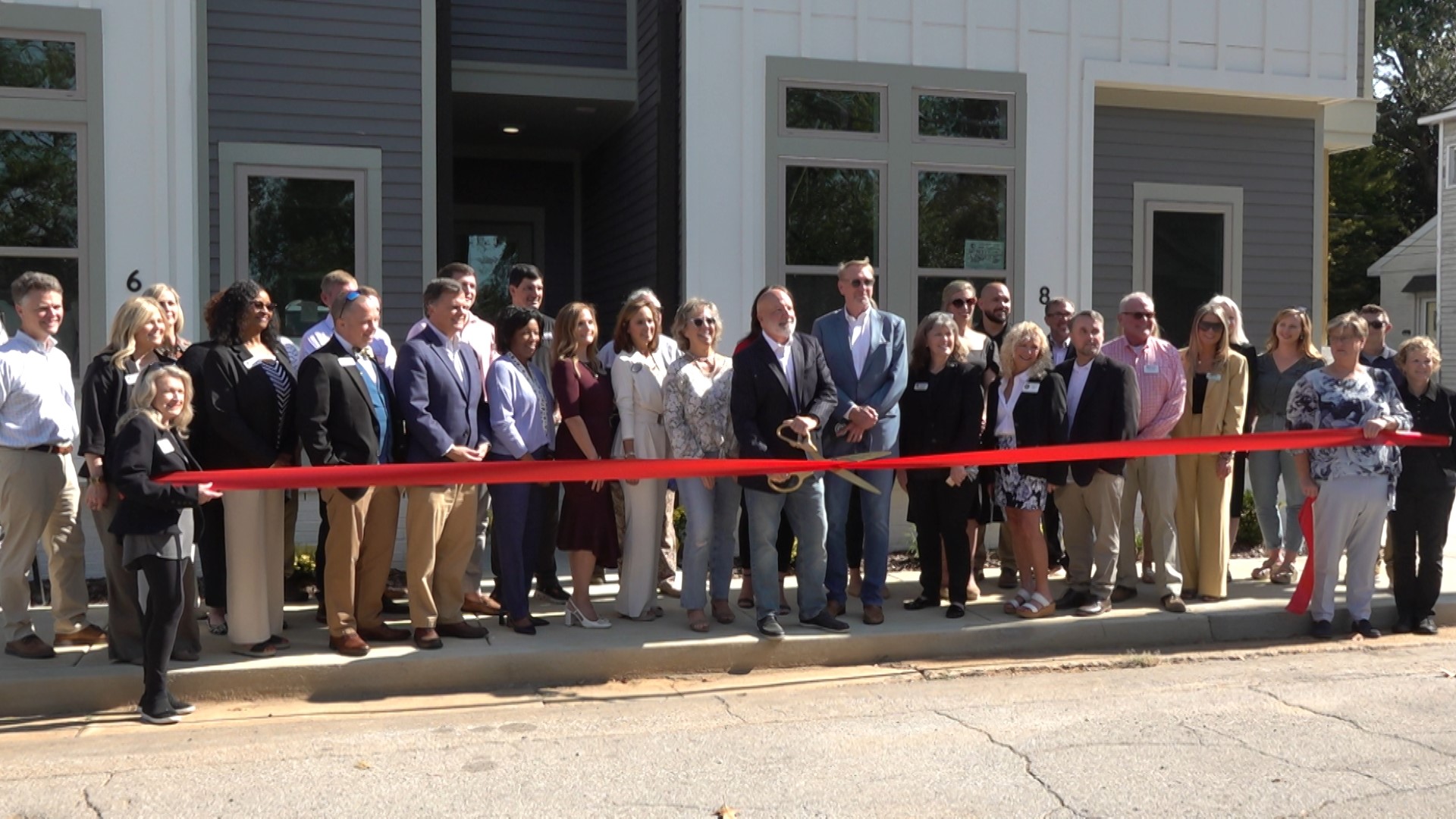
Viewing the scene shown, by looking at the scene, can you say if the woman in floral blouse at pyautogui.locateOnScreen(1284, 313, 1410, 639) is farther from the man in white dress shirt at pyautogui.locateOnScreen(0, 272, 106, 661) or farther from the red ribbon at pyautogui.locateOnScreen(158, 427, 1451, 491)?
the man in white dress shirt at pyautogui.locateOnScreen(0, 272, 106, 661)

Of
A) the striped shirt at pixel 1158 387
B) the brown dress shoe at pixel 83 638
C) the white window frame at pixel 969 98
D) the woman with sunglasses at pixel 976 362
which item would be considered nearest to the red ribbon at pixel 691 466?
the striped shirt at pixel 1158 387

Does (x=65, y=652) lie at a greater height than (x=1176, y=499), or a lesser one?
lesser

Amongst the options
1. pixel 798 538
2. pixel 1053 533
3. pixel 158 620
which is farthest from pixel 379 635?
pixel 1053 533

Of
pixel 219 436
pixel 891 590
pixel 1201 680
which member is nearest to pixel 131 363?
pixel 219 436

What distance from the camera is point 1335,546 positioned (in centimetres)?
817

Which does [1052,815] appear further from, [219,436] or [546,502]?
[219,436]

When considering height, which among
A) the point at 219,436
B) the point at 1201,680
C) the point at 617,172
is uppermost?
the point at 617,172

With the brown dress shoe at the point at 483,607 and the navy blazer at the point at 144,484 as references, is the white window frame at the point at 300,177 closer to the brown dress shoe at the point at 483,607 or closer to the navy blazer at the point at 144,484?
the brown dress shoe at the point at 483,607

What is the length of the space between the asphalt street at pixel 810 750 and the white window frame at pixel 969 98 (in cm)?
651

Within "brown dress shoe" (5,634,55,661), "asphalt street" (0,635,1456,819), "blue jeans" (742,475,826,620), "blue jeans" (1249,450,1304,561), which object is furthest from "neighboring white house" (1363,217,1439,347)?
"brown dress shoe" (5,634,55,661)

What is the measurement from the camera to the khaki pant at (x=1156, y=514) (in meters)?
8.58

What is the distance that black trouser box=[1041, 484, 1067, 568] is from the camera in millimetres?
9500

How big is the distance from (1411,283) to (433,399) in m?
39.9

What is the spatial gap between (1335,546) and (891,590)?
Result: 111 inches
